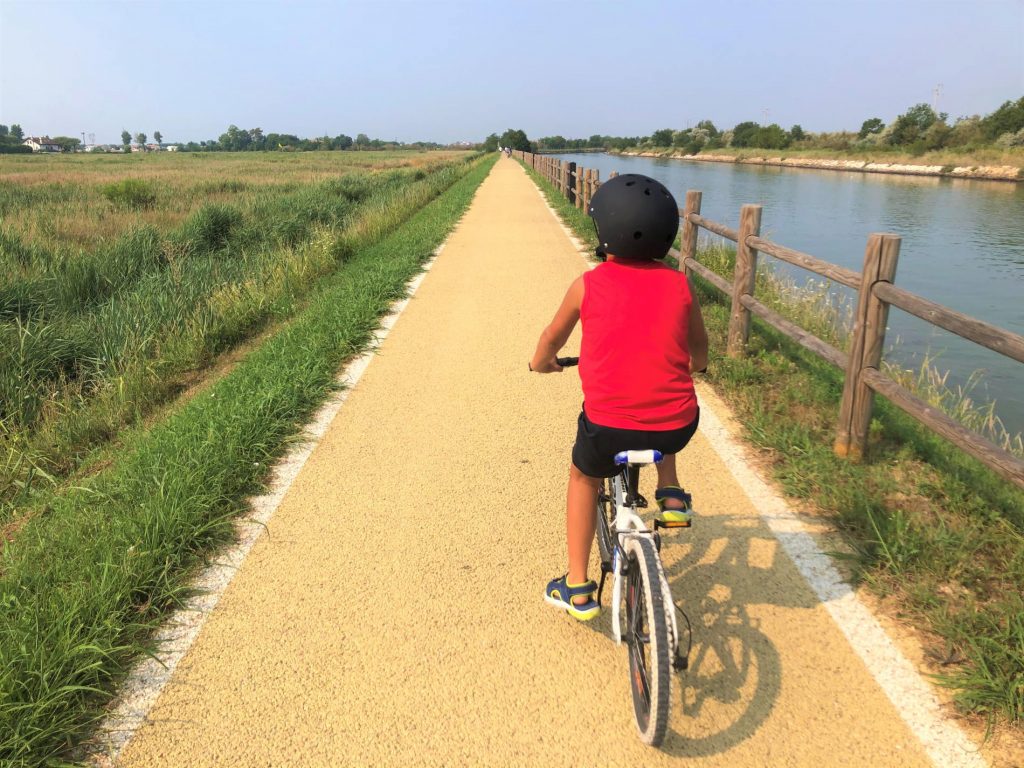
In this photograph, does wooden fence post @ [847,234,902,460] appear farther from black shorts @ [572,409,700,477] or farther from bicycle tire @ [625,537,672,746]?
bicycle tire @ [625,537,672,746]

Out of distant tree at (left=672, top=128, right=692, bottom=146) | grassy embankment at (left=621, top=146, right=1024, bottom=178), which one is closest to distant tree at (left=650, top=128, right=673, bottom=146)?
distant tree at (left=672, top=128, right=692, bottom=146)

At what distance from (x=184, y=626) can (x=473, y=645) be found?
1.21 meters

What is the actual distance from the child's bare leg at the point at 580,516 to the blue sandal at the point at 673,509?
0.28 metres

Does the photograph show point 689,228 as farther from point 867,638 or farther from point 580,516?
point 580,516

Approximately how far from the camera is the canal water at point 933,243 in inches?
353

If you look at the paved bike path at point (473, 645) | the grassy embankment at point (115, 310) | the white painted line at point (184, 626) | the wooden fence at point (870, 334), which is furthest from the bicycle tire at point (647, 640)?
the grassy embankment at point (115, 310)

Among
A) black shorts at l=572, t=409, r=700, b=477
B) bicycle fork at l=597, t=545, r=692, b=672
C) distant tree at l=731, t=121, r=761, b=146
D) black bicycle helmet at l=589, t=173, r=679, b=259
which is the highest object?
distant tree at l=731, t=121, r=761, b=146

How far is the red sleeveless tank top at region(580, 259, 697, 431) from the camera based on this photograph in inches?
91.0

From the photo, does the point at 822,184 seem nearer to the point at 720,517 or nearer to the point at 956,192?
the point at 956,192

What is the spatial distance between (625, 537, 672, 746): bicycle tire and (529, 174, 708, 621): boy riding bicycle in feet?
1.15

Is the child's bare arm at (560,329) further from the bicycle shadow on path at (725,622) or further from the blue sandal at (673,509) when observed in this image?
the bicycle shadow on path at (725,622)

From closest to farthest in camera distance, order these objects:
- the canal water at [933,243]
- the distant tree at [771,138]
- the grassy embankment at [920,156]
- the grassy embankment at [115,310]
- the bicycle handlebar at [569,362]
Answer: the bicycle handlebar at [569,362], the grassy embankment at [115,310], the canal water at [933,243], the grassy embankment at [920,156], the distant tree at [771,138]

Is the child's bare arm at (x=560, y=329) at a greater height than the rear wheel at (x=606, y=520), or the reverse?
the child's bare arm at (x=560, y=329)

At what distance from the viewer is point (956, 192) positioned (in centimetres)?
3161
